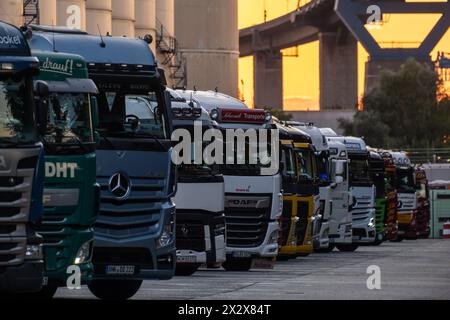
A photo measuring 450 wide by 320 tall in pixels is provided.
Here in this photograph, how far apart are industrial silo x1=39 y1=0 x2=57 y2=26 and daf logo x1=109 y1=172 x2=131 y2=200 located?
98.3 feet

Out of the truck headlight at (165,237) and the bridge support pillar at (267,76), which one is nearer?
the truck headlight at (165,237)

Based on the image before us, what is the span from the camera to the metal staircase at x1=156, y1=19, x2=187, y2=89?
86250mm

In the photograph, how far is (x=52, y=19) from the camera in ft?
174

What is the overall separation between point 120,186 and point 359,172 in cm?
3277

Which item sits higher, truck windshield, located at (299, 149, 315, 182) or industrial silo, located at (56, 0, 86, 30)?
industrial silo, located at (56, 0, 86, 30)

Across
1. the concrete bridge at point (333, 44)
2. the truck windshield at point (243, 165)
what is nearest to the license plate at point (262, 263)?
the truck windshield at point (243, 165)

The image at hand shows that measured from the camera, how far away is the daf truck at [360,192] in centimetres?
5409

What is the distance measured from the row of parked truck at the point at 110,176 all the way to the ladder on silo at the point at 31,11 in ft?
53.3

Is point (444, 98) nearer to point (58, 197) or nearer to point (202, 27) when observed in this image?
point (202, 27)

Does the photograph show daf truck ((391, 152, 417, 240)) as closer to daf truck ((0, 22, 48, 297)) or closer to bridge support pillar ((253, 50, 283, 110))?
daf truck ((0, 22, 48, 297))

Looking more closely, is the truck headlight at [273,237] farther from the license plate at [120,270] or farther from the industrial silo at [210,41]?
the industrial silo at [210,41]

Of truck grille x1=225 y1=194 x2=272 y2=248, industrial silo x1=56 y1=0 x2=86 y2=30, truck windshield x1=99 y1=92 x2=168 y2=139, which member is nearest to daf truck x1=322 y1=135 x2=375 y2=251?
industrial silo x1=56 y1=0 x2=86 y2=30

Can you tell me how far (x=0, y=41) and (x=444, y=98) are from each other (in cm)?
12774
